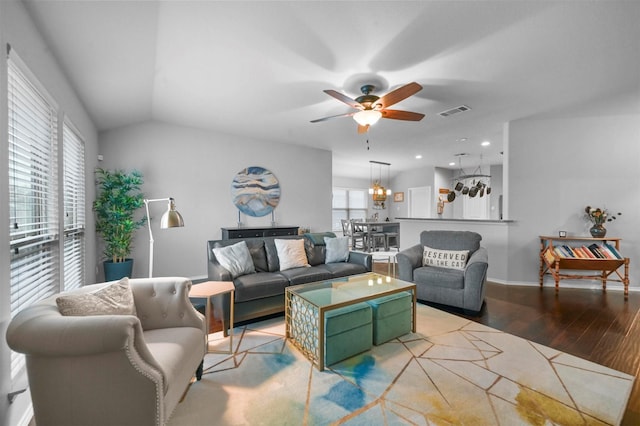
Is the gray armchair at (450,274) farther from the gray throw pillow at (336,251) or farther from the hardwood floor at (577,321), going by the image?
the gray throw pillow at (336,251)

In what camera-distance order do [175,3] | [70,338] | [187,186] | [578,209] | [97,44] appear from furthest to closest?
[187,186] → [578,209] → [97,44] → [175,3] → [70,338]

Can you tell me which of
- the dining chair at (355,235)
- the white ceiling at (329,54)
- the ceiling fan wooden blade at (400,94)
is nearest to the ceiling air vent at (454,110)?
the white ceiling at (329,54)

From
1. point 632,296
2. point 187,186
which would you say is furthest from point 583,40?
point 187,186

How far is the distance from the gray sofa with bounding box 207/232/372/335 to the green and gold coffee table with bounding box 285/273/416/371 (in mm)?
432

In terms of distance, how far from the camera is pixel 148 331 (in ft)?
5.69

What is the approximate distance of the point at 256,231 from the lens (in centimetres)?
488

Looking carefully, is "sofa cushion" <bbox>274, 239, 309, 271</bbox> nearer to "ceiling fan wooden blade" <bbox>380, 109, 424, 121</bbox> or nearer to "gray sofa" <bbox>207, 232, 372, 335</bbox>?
"gray sofa" <bbox>207, 232, 372, 335</bbox>

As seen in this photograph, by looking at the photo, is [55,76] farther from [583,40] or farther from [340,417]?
[583,40]

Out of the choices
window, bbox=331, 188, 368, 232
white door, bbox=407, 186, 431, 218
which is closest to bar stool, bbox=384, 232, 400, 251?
white door, bbox=407, 186, 431, 218

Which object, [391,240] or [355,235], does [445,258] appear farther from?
Result: [391,240]

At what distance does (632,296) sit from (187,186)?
6844mm

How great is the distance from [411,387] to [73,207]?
3.62 m

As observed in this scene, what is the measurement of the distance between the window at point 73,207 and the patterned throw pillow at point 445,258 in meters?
3.95

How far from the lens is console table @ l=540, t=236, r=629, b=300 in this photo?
144 inches
